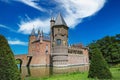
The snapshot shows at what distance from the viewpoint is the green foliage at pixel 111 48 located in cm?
5048

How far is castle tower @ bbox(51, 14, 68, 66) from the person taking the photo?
→ 41.3 meters

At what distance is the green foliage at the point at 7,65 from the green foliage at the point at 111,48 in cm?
4457

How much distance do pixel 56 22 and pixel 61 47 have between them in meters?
6.09

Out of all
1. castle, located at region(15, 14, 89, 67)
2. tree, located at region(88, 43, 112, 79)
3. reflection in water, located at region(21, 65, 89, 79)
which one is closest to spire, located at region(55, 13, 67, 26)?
castle, located at region(15, 14, 89, 67)

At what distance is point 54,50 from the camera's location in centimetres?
4216

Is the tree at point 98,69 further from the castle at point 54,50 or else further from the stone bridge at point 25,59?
the stone bridge at point 25,59

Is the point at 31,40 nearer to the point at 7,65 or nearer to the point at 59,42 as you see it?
the point at 59,42

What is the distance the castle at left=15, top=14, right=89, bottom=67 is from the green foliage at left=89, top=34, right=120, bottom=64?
7278 millimetres

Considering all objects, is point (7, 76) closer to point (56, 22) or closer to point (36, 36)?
point (56, 22)

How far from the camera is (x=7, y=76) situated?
7887 mm

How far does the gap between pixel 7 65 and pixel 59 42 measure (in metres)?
34.4

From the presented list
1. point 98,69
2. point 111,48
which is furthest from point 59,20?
point 98,69

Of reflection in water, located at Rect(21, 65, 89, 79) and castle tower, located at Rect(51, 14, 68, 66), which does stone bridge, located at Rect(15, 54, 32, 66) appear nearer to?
reflection in water, located at Rect(21, 65, 89, 79)

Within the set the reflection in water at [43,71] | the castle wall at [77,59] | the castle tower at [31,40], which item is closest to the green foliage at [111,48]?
the castle wall at [77,59]
